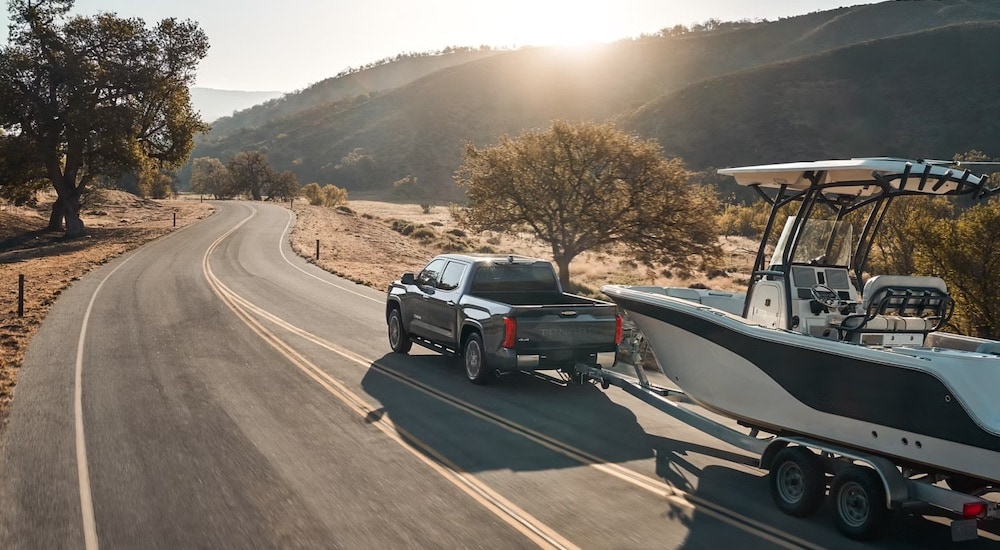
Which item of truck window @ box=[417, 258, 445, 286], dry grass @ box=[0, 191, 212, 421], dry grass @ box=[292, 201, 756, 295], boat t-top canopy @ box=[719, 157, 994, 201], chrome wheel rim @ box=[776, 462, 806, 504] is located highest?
boat t-top canopy @ box=[719, 157, 994, 201]

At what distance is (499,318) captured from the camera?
11531mm

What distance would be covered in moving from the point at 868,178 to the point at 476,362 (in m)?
6.30

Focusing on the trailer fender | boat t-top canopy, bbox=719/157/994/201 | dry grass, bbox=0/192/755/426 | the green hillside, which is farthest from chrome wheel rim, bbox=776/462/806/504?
the green hillside

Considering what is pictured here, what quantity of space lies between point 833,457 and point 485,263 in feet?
23.5

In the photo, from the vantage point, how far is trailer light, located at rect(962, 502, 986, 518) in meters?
5.71

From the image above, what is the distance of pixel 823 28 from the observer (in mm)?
180500

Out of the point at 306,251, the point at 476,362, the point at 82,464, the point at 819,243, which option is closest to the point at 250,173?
the point at 306,251

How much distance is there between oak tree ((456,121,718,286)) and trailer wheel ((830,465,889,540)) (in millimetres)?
24328

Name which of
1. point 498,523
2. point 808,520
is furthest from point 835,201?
point 498,523

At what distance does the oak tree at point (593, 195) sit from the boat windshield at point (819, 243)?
22.1 meters

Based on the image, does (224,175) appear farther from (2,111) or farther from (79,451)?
(79,451)

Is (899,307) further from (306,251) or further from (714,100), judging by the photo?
(714,100)

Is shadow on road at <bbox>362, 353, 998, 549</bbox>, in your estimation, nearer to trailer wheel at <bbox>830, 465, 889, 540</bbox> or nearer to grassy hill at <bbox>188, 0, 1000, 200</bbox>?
trailer wheel at <bbox>830, 465, 889, 540</bbox>

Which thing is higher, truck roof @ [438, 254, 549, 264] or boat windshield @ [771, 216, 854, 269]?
boat windshield @ [771, 216, 854, 269]
